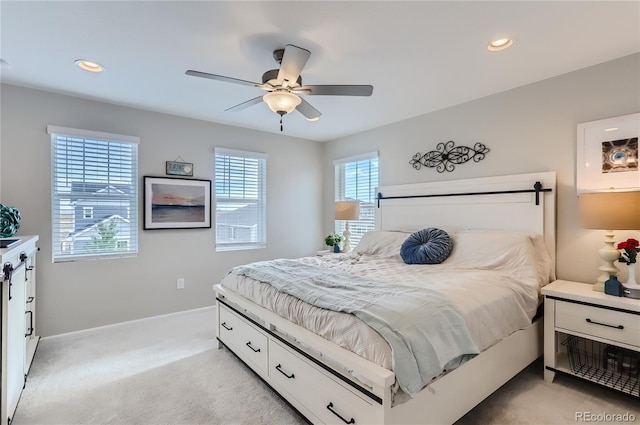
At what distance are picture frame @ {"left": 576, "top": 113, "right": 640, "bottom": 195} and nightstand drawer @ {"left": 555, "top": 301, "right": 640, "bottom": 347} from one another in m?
1.00

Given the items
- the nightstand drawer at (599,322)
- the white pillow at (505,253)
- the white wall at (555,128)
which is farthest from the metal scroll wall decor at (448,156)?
the nightstand drawer at (599,322)

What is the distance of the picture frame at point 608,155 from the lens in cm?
237

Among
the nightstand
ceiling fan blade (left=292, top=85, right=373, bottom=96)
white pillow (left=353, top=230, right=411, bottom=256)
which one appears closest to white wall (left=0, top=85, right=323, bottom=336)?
white pillow (left=353, top=230, right=411, bottom=256)

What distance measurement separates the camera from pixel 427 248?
298cm

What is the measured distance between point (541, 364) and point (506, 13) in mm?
2704

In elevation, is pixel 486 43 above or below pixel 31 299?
above

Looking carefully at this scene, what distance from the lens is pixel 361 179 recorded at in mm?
4734

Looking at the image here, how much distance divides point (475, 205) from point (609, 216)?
119 cm

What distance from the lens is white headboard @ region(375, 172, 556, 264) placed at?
277 cm

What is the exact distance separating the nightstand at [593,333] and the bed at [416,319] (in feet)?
0.43

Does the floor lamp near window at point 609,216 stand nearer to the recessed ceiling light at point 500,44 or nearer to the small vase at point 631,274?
the small vase at point 631,274

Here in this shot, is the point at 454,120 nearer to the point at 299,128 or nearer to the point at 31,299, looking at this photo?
the point at 299,128

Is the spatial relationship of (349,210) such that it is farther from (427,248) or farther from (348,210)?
(427,248)

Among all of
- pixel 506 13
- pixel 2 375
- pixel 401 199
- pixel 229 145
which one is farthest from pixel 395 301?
pixel 229 145
